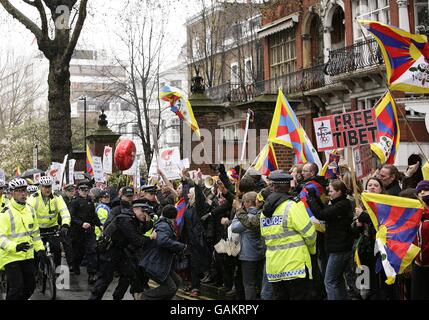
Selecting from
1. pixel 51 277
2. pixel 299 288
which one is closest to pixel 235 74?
pixel 51 277

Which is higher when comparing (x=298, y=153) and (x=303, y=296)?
(x=298, y=153)

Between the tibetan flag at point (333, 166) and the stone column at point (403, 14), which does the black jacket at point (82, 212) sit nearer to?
the tibetan flag at point (333, 166)

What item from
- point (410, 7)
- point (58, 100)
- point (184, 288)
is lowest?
point (184, 288)

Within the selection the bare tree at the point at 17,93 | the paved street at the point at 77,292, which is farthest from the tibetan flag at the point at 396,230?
the bare tree at the point at 17,93

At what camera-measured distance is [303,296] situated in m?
8.98

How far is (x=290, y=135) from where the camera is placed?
13508 millimetres

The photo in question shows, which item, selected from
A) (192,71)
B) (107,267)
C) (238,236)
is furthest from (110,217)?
(192,71)

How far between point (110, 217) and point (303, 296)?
3.64 metres

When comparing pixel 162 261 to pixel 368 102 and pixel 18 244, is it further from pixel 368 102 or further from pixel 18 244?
pixel 368 102

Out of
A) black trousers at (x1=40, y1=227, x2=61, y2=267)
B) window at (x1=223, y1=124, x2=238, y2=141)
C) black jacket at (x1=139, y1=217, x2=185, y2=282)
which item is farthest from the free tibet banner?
window at (x1=223, y1=124, x2=238, y2=141)

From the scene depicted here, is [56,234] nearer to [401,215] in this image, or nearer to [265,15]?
[401,215]

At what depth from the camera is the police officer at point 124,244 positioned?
10484 mm

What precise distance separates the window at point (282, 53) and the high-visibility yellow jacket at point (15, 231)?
886 inches

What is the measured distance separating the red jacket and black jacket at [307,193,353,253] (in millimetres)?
1595
